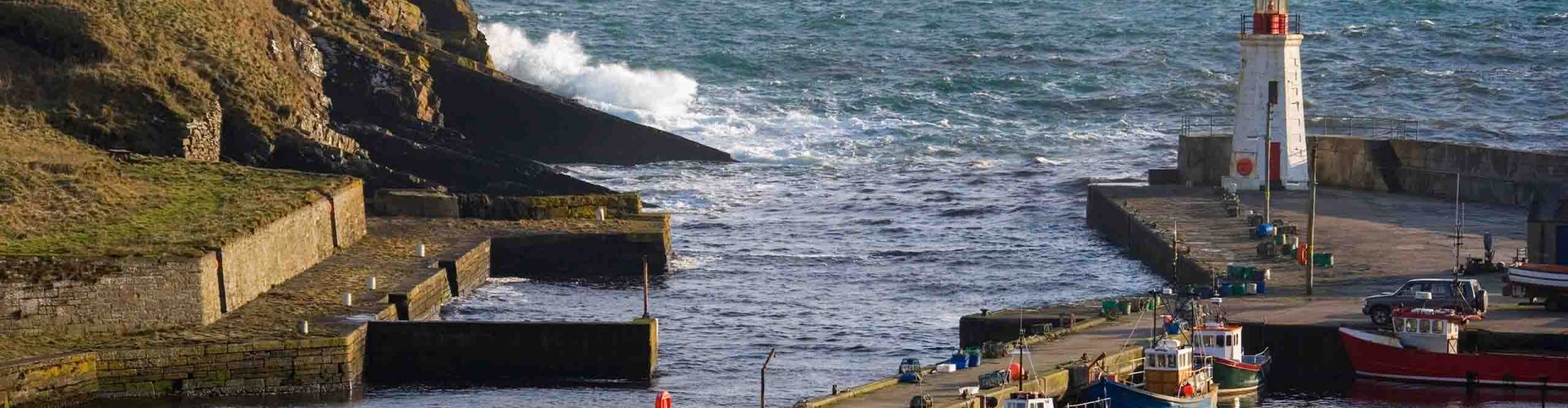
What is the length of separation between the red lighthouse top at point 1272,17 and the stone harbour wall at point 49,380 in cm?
3222

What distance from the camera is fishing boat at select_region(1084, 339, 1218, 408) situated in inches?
1563

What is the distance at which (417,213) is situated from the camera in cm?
6269

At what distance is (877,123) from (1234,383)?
52.2 meters

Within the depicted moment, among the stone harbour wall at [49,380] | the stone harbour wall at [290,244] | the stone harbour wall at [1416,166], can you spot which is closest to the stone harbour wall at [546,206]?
the stone harbour wall at [290,244]

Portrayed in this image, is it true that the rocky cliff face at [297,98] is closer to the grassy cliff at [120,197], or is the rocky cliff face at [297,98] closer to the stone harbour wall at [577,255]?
the grassy cliff at [120,197]

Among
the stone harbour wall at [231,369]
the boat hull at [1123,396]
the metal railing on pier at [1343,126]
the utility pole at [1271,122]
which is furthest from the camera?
the metal railing on pier at [1343,126]

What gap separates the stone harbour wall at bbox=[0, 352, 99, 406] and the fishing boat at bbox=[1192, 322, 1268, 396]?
16.3 meters

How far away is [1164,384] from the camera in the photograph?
4084cm

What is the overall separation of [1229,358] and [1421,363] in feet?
11.1

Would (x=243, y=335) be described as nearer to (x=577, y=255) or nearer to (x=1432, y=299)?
(x=577, y=255)

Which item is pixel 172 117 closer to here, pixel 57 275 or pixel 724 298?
pixel 724 298

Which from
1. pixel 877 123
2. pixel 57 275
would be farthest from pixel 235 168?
pixel 877 123

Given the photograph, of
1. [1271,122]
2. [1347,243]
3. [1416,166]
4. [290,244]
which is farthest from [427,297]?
[1416,166]

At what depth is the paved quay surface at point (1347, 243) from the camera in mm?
46719
